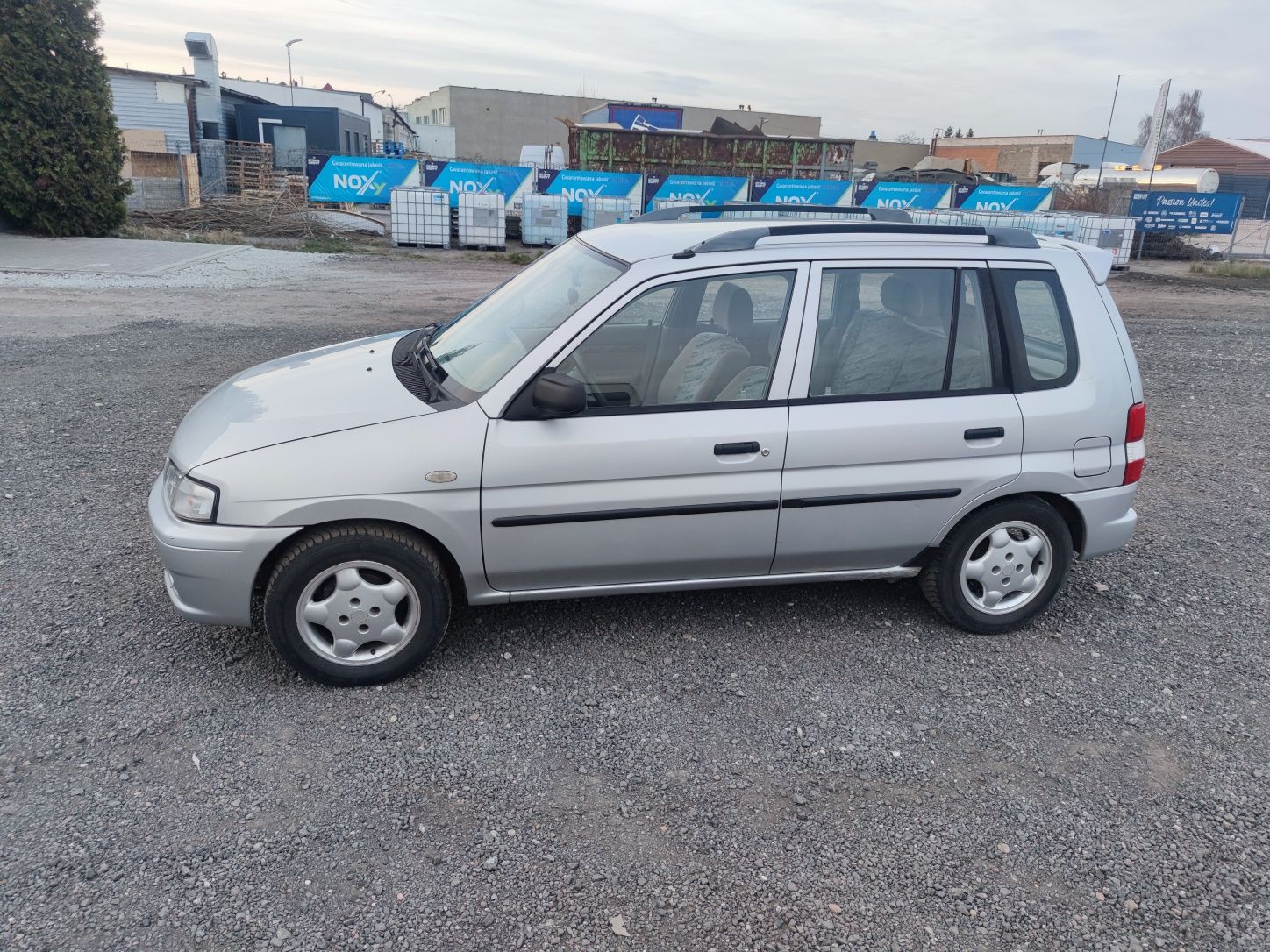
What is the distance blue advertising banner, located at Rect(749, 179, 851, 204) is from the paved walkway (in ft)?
45.0

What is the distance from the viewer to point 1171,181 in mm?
31641

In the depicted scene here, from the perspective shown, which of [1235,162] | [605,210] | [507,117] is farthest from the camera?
[507,117]

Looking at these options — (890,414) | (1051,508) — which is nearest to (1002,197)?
(1051,508)

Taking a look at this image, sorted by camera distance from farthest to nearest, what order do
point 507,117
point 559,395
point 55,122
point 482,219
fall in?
point 507,117
point 482,219
point 55,122
point 559,395

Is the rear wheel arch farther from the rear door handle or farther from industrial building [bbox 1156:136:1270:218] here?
industrial building [bbox 1156:136:1270:218]

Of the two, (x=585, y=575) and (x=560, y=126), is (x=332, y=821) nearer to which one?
(x=585, y=575)

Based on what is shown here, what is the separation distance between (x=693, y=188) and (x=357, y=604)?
23.3 meters

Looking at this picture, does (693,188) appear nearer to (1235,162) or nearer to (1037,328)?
(1037,328)

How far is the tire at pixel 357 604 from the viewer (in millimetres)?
3627

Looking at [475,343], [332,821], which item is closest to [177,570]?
[332,821]

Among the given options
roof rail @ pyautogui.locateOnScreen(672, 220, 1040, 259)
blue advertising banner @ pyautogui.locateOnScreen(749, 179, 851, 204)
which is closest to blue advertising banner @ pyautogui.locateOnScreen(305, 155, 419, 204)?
blue advertising banner @ pyautogui.locateOnScreen(749, 179, 851, 204)

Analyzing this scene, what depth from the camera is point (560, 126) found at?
75.2 m

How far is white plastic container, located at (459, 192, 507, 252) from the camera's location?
74.1 feet

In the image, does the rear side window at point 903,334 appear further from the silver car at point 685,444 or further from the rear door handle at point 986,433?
the rear door handle at point 986,433
